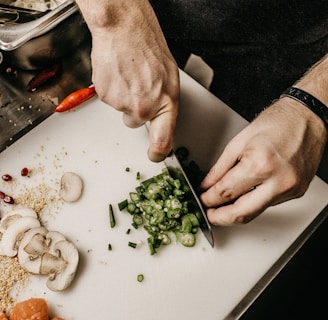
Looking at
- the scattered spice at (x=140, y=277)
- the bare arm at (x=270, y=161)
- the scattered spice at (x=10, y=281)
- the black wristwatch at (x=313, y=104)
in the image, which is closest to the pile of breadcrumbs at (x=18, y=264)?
the scattered spice at (x=10, y=281)

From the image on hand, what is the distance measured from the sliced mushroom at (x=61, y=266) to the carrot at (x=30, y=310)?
2.3 inches

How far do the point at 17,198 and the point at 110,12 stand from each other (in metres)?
0.67

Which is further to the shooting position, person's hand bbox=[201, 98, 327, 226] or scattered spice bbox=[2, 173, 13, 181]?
scattered spice bbox=[2, 173, 13, 181]

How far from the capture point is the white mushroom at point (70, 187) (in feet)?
5.02

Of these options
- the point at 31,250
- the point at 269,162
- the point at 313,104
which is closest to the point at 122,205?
the point at 31,250

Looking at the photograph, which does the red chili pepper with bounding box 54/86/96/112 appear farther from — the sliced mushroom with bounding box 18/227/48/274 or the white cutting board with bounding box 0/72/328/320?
the sliced mushroom with bounding box 18/227/48/274

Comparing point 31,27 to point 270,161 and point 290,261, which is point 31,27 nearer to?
point 270,161

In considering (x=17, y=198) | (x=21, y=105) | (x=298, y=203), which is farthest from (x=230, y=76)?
(x=17, y=198)

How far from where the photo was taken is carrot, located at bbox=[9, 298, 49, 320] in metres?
1.35

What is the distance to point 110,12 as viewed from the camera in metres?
1.26

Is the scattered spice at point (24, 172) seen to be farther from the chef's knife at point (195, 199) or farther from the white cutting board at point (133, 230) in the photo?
the chef's knife at point (195, 199)

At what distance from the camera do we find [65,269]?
4.64 ft

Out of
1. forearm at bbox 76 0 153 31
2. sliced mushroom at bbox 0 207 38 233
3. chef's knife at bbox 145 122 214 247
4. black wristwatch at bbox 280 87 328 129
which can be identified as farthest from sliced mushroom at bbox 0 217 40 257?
black wristwatch at bbox 280 87 328 129

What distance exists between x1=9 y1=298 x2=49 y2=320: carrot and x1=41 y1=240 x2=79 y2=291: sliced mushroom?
0.19 ft
